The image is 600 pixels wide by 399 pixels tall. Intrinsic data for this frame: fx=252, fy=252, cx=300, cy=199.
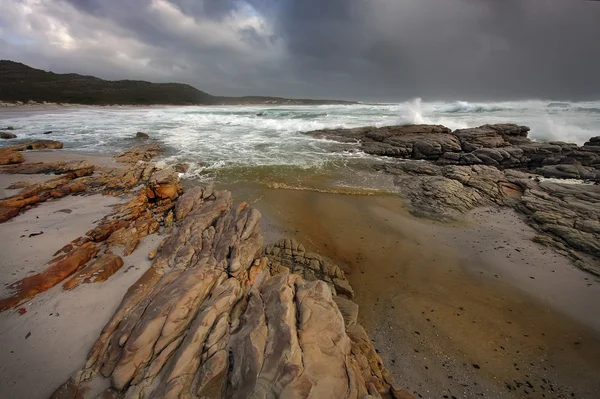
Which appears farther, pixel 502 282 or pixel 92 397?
pixel 502 282

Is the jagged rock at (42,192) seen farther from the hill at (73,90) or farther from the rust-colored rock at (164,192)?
the hill at (73,90)

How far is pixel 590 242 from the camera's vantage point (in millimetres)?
7918

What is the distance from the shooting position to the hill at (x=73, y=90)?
63.5 meters

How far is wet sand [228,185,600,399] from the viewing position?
4.50m

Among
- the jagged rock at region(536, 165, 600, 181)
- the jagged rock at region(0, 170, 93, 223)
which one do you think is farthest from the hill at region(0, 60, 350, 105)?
the jagged rock at region(536, 165, 600, 181)

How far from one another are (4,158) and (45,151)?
4.50 metres

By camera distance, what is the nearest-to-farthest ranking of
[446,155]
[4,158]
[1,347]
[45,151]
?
[1,347] → [4,158] → [45,151] → [446,155]

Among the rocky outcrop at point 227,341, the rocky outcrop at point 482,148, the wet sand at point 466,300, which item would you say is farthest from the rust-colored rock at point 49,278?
the rocky outcrop at point 482,148

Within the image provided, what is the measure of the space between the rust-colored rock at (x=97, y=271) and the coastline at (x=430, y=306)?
0.18 m

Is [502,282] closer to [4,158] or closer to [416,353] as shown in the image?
[416,353]

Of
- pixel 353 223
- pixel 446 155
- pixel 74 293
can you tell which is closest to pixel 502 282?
pixel 353 223

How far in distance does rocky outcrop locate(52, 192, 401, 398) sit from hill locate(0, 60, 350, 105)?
259 feet

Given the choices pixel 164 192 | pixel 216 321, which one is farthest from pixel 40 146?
pixel 216 321

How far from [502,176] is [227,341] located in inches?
616
